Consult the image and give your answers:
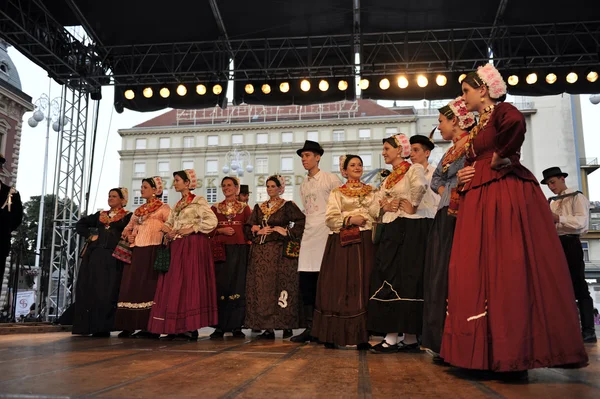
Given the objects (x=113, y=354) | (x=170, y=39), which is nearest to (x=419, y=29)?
(x=170, y=39)

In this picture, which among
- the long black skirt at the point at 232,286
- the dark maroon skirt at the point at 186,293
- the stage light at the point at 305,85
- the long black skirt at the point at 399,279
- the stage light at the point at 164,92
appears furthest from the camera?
the stage light at the point at 164,92

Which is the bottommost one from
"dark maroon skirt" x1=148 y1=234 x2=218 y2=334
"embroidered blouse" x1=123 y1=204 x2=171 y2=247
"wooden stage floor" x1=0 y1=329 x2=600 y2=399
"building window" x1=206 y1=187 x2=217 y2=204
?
"wooden stage floor" x1=0 y1=329 x2=600 y2=399

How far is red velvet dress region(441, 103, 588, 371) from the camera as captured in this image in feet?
7.72

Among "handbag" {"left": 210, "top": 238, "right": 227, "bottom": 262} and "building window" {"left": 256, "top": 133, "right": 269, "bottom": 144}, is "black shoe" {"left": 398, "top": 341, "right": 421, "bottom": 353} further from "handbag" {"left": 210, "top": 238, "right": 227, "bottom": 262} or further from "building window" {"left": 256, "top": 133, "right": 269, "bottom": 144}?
"building window" {"left": 256, "top": 133, "right": 269, "bottom": 144}

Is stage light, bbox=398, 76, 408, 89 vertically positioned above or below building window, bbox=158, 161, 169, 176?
below

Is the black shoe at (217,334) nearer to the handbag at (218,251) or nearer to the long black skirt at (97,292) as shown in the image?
the handbag at (218,251)

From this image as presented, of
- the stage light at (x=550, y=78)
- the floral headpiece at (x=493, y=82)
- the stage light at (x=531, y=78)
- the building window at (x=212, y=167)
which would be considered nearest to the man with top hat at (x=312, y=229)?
the floral headpiece at (x=493, y=82)

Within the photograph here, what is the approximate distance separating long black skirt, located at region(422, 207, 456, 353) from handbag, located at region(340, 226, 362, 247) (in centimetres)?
95

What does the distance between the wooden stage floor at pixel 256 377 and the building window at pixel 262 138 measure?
32.7m

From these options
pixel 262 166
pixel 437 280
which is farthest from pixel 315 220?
pixel 262 166

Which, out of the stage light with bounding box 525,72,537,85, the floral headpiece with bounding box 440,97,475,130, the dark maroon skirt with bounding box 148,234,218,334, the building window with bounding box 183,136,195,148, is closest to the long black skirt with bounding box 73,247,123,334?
the dark maroon skirt with bounding box 148,234,218,334

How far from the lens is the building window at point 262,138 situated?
1414 inches

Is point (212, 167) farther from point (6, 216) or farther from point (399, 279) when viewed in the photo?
point (399, 279)

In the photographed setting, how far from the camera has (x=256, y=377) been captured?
2432mm
